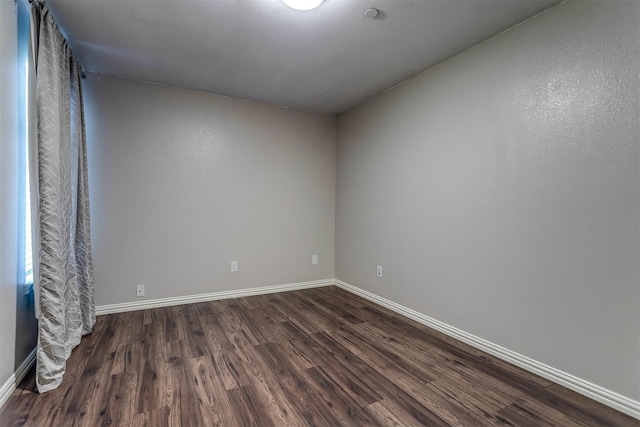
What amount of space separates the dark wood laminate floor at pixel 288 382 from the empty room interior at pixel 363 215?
0.02 meters

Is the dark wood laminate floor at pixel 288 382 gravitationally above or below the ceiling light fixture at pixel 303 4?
below

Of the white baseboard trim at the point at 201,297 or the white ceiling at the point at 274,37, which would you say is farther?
the white baseboard trim at the point at 201,297

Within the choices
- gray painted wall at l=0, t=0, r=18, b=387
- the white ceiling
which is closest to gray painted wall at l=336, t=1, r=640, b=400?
the white ceiling

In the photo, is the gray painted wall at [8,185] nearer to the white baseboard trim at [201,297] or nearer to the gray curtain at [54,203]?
the gray curtain at [54,203]

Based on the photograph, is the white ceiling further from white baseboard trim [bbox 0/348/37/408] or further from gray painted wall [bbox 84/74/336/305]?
white baseboard trim [bbox 0/348/37/408]

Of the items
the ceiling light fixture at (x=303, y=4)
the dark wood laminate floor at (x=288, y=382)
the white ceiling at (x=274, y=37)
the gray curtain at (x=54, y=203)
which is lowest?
the dark wood laminate floor at (x=288, y=382)

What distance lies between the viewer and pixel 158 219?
3.23 meters

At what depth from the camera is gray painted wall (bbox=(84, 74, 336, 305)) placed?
3.03 m

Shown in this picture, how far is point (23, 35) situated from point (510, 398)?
3.69 meters

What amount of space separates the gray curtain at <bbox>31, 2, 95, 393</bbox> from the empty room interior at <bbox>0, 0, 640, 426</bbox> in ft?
0.04

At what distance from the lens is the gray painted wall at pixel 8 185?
1604 millimetres

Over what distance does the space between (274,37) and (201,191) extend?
186 centimetres

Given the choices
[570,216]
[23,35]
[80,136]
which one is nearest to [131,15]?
[23,35]

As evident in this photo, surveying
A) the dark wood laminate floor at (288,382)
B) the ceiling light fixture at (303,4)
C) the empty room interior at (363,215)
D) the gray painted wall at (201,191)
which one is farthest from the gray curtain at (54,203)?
the ceiling light fixture at (303,4)
